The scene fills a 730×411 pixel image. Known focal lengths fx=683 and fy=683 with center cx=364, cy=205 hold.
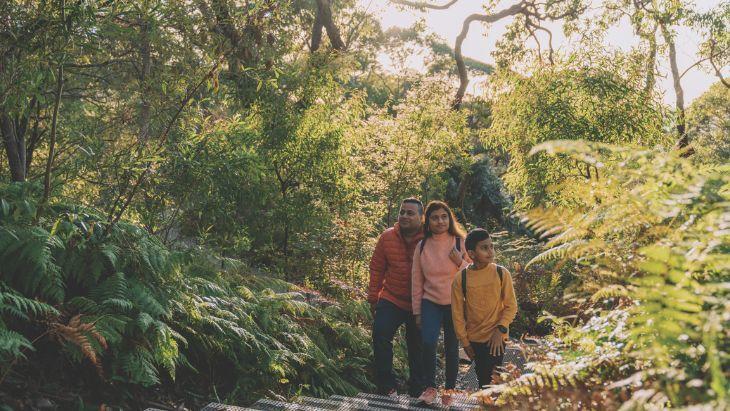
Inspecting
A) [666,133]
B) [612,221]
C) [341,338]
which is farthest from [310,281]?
[612,221]

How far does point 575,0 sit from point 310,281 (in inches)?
621

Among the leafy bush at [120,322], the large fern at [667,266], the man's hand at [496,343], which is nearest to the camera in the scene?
the large fern at [667,266]

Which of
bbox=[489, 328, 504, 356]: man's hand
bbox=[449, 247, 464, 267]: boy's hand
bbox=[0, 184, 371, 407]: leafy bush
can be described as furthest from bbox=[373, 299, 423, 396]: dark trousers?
bbox=[489, 328, 504, 356]: man's hand

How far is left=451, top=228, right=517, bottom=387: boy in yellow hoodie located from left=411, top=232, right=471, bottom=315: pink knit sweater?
0.39 m

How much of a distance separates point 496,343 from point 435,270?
0.87 m

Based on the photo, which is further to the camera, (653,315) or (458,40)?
(458,40)

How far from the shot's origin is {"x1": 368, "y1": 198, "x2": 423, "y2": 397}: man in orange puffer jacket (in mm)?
6402

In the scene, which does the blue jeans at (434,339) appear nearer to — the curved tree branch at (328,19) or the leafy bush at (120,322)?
the leafy bush at (120,322)

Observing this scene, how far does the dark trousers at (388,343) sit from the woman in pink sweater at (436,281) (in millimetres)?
421

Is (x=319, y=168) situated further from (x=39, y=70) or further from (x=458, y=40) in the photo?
(x=458, y=40)

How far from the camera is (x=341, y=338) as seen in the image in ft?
25.7

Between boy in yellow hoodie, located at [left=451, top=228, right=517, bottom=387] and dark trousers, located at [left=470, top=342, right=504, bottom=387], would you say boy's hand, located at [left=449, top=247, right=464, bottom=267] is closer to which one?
boy in yellow hoodie, located at [left=451, top=228, right=517, bottom=387]

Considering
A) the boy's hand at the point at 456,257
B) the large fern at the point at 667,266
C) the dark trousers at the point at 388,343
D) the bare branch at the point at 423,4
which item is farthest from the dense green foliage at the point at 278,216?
the bare branch at the point at 423,4

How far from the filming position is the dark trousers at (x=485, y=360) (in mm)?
5434
